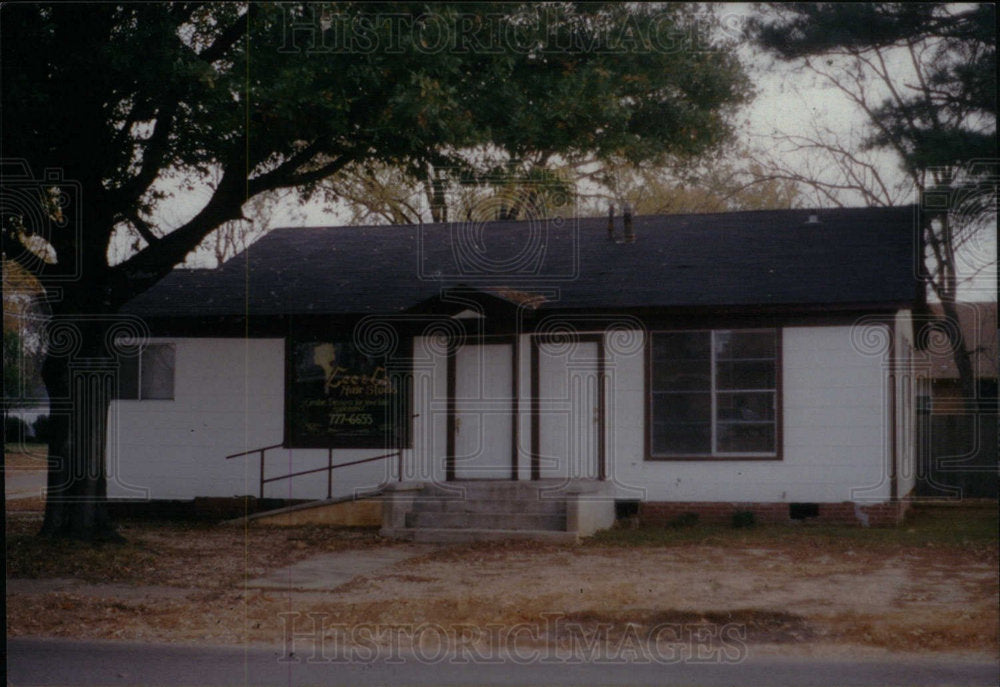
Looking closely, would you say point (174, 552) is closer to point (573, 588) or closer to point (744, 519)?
point (573, 588)

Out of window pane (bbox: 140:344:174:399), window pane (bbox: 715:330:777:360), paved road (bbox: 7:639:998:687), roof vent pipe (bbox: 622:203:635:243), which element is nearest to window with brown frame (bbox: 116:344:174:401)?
window pane (bbox: 140:344:174:399)

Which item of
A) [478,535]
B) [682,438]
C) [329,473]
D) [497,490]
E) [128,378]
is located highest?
[128,378]

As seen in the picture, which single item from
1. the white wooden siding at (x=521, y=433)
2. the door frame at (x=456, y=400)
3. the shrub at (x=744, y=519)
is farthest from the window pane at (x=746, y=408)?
the door frame at (x=456, y=400)

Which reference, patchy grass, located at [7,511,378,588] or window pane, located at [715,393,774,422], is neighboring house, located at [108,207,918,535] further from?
patchy grass, located at [7,511,378,588]

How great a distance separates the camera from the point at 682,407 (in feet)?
51.4

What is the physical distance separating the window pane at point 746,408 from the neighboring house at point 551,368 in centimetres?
2

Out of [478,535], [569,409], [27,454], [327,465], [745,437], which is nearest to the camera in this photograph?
[478,535]

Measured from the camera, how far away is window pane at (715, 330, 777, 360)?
1549 centimetres

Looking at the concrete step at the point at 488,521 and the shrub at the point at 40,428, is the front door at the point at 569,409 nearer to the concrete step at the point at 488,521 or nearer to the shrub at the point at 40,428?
the concrete step at the point at 488,521

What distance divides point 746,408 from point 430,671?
9.11 metres

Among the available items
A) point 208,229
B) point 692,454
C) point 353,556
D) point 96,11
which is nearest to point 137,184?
point 208,229

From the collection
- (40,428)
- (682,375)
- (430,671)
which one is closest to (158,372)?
(40,428)

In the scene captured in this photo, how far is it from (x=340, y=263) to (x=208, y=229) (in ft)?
15.5

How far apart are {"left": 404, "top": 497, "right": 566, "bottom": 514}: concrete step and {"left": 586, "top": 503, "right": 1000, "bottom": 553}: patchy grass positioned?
2.69 feet
